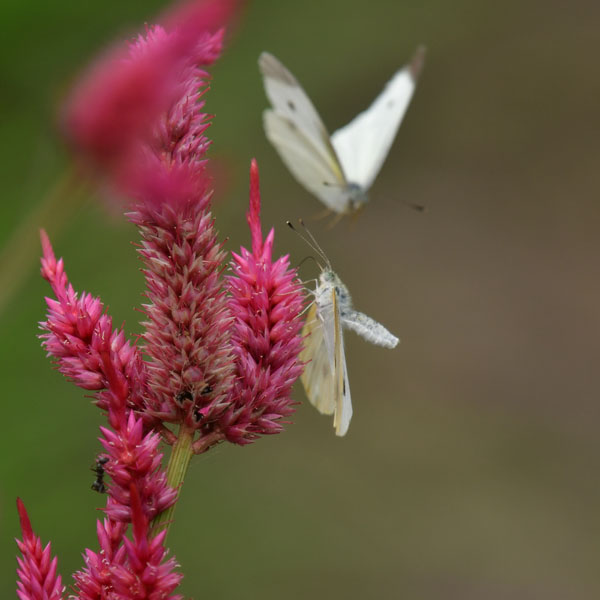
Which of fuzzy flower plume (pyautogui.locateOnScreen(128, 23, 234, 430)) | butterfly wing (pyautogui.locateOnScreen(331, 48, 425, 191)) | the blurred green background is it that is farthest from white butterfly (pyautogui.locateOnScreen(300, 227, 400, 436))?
the blurred green background

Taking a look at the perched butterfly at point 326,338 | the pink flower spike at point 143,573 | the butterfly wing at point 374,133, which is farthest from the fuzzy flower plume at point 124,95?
the butterfly wing at point 374,133

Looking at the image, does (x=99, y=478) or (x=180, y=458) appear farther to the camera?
(x=99, y=478)

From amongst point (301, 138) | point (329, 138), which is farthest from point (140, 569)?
point (301, 138)

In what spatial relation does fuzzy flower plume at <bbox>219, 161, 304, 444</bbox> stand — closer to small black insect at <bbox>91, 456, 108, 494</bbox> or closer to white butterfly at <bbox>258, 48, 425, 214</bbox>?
small black insect at <bbox>91, 456, 108, 494</bbox>

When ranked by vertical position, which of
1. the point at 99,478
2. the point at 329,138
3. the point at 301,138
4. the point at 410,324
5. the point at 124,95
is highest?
the point at 124,95

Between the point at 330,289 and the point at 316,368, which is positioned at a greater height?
the point at 330,289

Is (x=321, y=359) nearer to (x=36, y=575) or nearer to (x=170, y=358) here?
(x=170, y=358)

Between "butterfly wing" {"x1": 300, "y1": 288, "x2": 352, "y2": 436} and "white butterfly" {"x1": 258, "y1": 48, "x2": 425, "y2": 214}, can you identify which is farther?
"white butterfly" {"x1": 258, "y1": 48, "x2": 425, "y2": 214}
